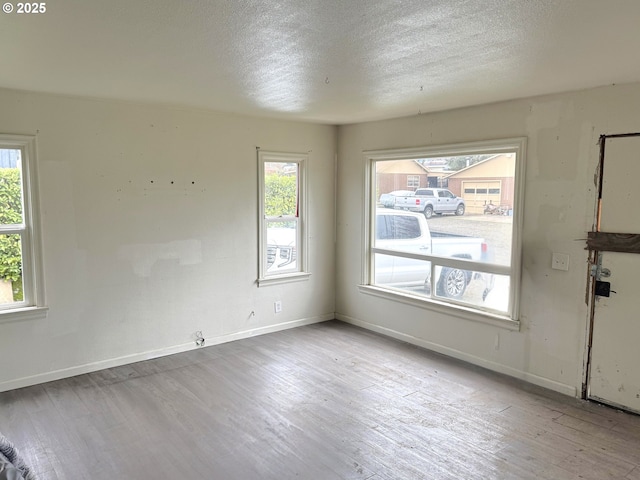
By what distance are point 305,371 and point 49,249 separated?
2.48 m

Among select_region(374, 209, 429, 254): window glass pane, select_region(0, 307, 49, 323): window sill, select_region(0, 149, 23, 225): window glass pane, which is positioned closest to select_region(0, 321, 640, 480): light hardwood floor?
select_region(0, 307, 49, 323): window sill

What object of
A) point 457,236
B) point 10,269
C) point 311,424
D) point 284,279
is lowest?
point 311,424

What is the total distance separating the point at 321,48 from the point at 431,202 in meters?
2.72

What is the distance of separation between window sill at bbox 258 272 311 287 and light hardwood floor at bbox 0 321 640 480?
3.42 ft

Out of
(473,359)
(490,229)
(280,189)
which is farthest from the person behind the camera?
(280,189)

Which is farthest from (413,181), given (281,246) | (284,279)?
(284,279)

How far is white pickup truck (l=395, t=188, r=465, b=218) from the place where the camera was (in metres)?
4.63

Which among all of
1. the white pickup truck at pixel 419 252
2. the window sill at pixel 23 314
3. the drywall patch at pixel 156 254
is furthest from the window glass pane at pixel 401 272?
the window sill at pixel 23 314

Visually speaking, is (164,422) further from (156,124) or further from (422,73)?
(422,73)

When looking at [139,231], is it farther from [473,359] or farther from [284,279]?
[473,359]

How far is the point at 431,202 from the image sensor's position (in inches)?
192

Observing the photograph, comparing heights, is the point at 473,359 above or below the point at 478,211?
below

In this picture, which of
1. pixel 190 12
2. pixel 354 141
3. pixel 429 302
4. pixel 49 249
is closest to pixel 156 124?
pixel 49 249

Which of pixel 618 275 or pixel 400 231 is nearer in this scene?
pixel 618 275
